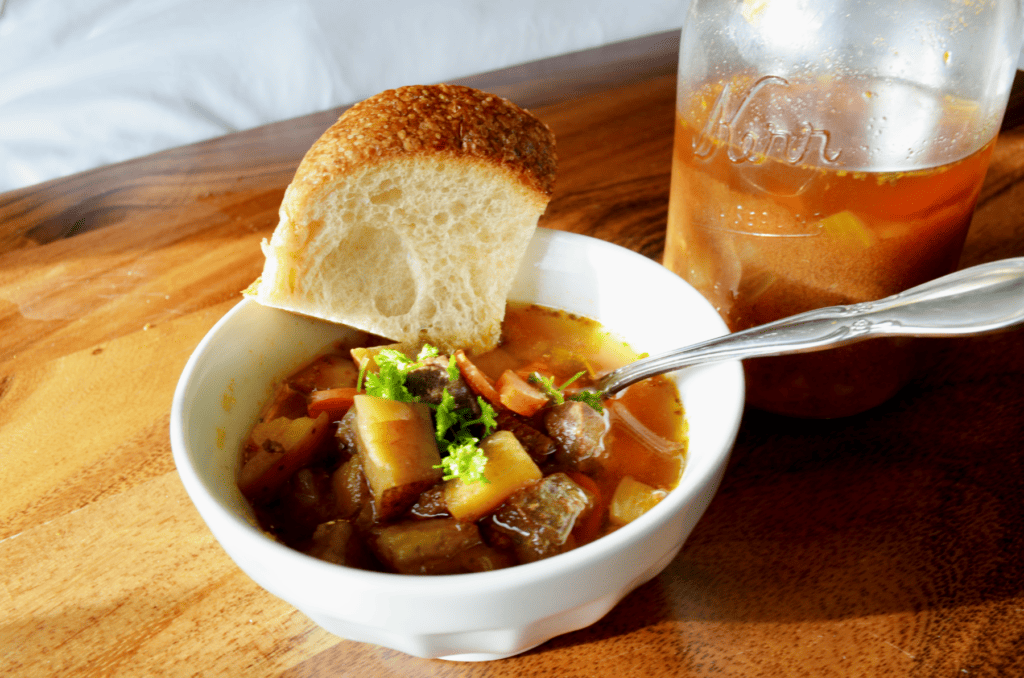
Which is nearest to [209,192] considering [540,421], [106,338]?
[106,338]

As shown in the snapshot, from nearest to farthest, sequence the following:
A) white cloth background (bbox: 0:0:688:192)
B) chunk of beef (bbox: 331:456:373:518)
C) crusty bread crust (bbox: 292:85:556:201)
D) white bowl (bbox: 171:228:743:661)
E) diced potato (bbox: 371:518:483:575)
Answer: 1. white bowl (bbox: 171:228:743:661)
2. diced potato (bbox: 371:518:483:575)
3. chunk of beef (bbox: 331:456:373:518)
4. crusty bread crust (bbox: 292:85:556:201)
5. white cloth background (bbox: 0:0:688:192)

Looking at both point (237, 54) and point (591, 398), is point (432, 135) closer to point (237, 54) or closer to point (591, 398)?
point (591, 398)

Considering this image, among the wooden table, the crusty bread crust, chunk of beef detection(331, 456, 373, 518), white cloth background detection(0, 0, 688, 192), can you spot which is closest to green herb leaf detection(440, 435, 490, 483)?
chunk of beef detection(331, 456, 373, 518)

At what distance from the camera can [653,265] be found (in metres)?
1.46

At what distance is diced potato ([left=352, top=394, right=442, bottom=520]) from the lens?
116 cm

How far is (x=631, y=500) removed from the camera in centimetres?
125

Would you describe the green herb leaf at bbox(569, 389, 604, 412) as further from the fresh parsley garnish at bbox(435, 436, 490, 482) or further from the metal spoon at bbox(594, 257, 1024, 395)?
the fresh parsley garnish at bbox(435, 436, 490, 482)

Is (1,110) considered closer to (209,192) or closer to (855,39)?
(209,192)

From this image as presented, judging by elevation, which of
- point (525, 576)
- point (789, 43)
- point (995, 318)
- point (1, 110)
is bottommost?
point (1, 110)

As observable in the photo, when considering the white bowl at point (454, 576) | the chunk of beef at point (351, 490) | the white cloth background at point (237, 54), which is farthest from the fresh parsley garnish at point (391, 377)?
the white cloth background at point (237, 54)

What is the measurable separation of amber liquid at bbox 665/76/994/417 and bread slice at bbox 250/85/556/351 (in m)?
0.33

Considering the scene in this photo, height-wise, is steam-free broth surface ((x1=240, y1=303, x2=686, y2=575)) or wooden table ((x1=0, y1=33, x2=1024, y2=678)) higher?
steam-free broth surface ((x1=240, y1=303, x2=686, y2=575))

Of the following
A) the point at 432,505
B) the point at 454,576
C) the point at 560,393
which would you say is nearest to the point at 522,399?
the point at 560,393

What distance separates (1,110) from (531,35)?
7.87ft
